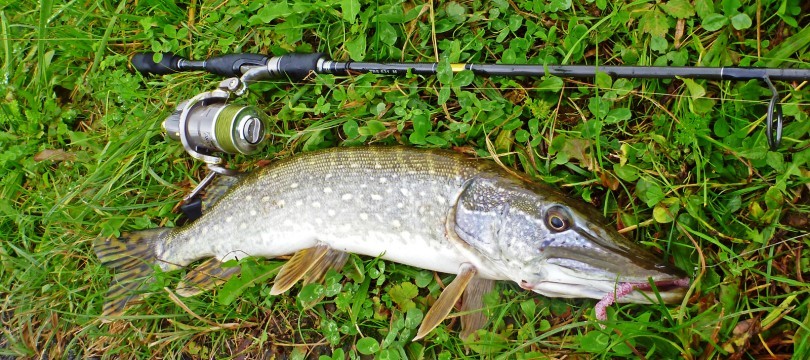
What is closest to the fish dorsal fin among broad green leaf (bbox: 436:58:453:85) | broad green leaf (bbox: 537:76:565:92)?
broad green leaf (bbox: 436:58:453:85)

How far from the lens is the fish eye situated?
175 centimetres

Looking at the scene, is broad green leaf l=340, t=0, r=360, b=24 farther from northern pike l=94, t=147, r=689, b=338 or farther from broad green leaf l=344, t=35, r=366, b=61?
northern pike l=94, t=147, r=689, b=338

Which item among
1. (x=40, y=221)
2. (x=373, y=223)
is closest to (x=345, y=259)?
(x=373, y=223)

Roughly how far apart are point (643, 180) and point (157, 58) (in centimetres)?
213

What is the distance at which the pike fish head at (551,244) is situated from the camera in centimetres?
169

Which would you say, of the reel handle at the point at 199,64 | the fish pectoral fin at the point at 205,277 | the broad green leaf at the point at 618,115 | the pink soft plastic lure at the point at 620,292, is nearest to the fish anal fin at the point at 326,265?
the fish pectoral fin at the point at 205,277

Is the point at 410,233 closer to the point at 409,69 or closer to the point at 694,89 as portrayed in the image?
the point at 409,69

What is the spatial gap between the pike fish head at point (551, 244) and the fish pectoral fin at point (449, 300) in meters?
0.10

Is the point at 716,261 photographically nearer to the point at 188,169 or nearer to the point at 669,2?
the point at 669,2

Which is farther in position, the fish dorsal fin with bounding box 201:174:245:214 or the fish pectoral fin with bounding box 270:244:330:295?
the fish dorsal fin with bounding box 201:174:245:214

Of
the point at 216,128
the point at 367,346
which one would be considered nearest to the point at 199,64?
the point at 216,128

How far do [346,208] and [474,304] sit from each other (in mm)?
575

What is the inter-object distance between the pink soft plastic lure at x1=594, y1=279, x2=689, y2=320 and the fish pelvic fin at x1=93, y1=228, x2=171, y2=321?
177cm

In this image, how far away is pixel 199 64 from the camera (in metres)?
2.43
